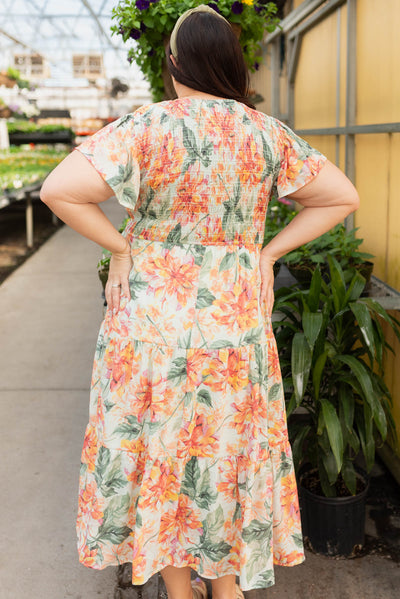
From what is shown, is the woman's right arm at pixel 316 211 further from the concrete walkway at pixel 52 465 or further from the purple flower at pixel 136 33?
the purple flower at pixel 136 33

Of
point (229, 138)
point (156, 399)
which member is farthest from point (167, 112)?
point (156, 399)

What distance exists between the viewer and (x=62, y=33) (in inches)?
915

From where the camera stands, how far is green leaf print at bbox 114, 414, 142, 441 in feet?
5.08

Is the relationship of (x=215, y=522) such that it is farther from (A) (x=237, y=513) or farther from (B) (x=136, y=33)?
(B) (x=136, y=33)

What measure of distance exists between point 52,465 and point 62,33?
23.5m

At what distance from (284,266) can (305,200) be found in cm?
146

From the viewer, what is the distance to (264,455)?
160cm

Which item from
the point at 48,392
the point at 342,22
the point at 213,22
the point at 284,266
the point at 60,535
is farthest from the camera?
the point at 48,392

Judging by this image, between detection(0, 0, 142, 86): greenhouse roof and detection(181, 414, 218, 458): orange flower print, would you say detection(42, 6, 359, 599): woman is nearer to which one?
detection(181, 414, 218, 458): orange flower print

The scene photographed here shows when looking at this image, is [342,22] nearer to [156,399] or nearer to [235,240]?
[235,240]

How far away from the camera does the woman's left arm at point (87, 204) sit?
1382 mm

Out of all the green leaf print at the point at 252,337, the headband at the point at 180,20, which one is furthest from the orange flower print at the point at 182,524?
the headband at the point at 180,20

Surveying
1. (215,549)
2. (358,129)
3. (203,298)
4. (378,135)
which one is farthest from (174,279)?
(358,129)

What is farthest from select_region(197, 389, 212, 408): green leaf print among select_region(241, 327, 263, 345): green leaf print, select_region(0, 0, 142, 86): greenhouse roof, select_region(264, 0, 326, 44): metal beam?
select_region(0, 0, 142, 86): greenhouse roof
